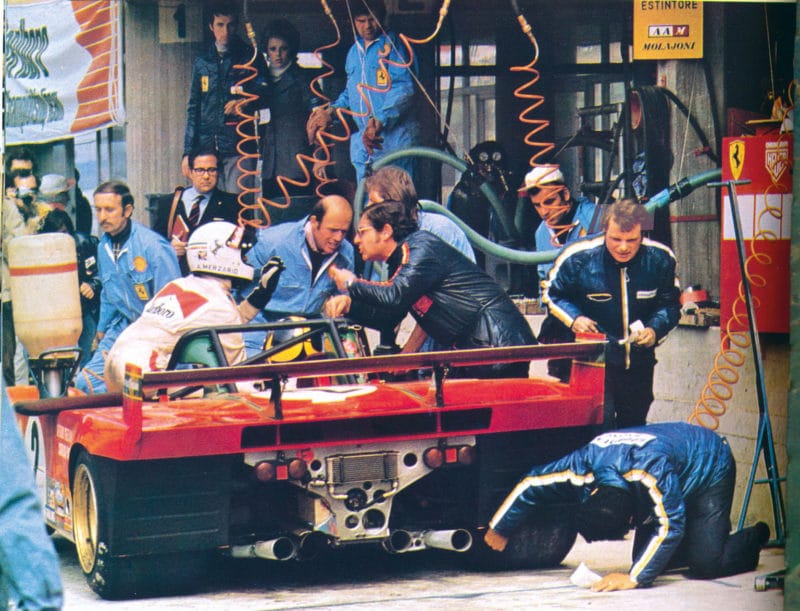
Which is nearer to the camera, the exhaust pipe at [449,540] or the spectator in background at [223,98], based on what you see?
the exhaust pipe at [449,540]

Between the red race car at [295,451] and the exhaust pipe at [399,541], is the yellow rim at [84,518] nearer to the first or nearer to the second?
the red race car at [295,451]

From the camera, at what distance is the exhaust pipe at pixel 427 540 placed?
6727 mm

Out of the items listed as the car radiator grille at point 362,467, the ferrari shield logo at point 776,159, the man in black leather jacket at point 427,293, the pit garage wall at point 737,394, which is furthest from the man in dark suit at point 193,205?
the ferrari shield logo at point 776,159

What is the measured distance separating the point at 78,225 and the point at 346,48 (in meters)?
1.58

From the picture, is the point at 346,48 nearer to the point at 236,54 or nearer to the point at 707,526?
the point at 236,54

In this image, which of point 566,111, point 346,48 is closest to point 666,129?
point 566,111

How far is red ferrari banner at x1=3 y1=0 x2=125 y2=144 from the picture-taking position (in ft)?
22.4

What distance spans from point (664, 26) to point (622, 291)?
1.37 meters

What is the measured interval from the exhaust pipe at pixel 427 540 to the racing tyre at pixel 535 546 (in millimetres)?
315

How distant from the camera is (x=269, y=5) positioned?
7.07 metres

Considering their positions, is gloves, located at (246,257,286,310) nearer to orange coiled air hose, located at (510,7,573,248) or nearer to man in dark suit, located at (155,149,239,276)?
man in dark suit, located at (155,149,239,276)

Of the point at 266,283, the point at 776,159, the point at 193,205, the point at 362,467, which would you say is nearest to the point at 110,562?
the point at 362,467

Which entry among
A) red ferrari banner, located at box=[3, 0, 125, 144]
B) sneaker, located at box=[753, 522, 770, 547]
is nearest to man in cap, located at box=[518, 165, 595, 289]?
sneaker, located at box=[753, 522, 770, 547]

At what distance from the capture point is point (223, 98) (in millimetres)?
7074
